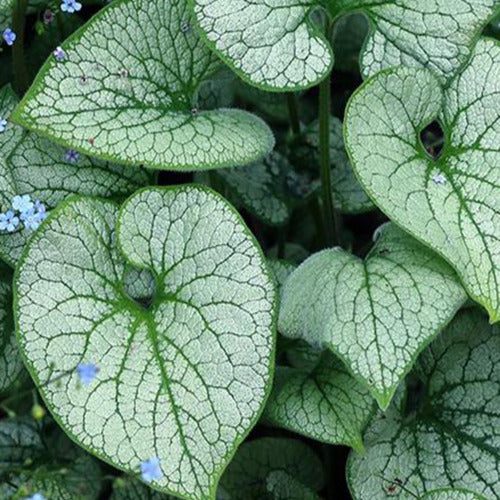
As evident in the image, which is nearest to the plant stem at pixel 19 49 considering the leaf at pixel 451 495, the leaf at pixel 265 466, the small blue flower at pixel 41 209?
the small blue flower at pixel 41 209

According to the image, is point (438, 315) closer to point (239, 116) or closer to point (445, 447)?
point (445, 447)

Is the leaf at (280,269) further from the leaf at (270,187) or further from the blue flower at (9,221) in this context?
the blue flower at (9,221)

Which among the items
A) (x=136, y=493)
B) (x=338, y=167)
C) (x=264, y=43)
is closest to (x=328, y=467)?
(x=136, y=493)

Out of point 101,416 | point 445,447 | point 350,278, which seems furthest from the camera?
point 445,447

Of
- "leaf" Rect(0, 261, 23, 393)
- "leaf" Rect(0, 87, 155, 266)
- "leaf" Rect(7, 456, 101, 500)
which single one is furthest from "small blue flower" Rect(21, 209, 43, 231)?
"leaf" Rect(7, 456, 101, 500)

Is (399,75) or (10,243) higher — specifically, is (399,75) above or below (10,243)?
above

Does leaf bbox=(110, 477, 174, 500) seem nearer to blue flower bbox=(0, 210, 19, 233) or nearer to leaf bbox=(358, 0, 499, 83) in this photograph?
blue flower bbox=(0, 210, 19, 233)

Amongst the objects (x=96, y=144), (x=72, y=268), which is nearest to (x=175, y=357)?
(x=72, y=268)
